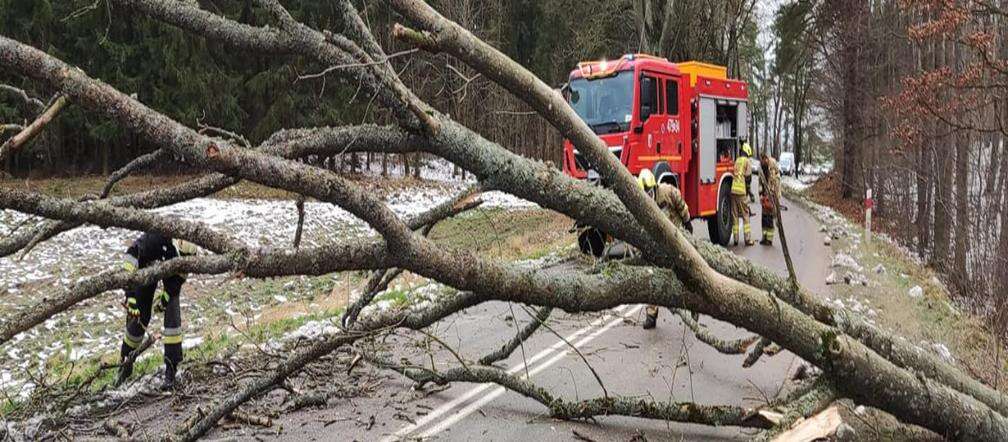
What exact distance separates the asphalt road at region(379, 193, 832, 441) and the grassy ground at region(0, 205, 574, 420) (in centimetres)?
105

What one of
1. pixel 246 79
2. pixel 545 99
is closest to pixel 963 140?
pixel 545 99

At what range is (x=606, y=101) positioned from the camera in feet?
38.8

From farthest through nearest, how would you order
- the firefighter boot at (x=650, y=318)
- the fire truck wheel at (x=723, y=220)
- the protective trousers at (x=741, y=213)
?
the fire truck wheel at (x=723, y=220)
the protective trousers at (x=741, y=213)
the firefighter boot at (x=650, y=318)

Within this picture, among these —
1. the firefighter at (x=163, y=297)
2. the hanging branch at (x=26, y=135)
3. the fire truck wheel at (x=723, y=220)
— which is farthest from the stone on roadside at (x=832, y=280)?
the hanging branch at (x=26, y=135)

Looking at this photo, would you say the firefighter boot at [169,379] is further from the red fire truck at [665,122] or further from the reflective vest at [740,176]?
the reflective vest at [740,176]

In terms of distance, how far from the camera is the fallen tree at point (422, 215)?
8.67ft

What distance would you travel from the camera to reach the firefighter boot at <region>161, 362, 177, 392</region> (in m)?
5.88

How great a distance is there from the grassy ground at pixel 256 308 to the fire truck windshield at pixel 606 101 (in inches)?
92.1

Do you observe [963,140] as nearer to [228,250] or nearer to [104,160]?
[228,250]

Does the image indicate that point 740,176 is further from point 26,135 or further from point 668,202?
point 26,135

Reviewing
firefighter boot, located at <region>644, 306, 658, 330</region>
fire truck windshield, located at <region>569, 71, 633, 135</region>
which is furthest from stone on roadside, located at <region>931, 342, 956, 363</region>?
fire truck windshield, located at <region>569, 71, 633, 135</region>

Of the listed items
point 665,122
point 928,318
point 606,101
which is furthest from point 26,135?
point 665,122

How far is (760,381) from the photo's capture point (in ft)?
19.6

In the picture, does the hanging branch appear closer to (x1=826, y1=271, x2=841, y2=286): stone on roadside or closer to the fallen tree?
the fallen tree
